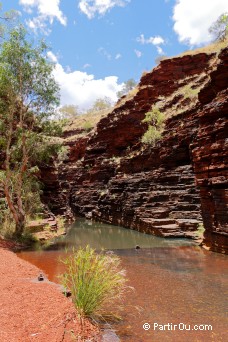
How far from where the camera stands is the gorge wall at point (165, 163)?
1609cm

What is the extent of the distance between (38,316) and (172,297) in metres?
4.21

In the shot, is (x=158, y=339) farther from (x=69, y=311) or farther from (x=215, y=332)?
(x=69, y=311)

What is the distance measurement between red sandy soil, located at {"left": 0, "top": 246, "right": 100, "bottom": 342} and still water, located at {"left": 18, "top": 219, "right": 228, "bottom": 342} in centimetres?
52

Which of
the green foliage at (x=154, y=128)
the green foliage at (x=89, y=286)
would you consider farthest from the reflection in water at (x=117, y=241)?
the green foliage at (x=89, y=286)

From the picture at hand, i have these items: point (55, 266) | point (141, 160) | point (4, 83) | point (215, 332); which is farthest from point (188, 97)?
point (215, 332)

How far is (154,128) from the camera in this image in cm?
3559

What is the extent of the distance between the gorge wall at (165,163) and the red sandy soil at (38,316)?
1080 centimetres

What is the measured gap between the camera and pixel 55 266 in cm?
1196

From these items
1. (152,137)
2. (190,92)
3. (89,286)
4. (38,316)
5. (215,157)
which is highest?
(190,92)

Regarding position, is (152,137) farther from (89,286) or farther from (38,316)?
(38,316)

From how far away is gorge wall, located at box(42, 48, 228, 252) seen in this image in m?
16.1

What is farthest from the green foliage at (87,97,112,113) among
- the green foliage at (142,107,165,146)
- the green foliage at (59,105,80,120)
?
the green foliage at (142,107,165,146)

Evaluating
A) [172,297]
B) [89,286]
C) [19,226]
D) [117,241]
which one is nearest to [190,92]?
[117,241]

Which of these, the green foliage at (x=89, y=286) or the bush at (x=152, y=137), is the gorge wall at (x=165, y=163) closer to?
the bush at (x=152, y=137)
